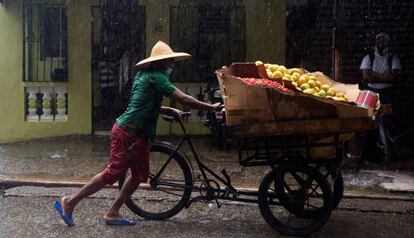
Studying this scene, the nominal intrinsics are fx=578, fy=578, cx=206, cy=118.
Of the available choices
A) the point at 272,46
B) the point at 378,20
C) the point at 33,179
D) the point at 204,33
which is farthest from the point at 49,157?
the point at 378,20

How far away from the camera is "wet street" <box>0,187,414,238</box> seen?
213 inches

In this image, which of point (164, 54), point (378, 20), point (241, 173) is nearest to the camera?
point (164, 54)

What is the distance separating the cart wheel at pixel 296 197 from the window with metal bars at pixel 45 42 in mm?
6187

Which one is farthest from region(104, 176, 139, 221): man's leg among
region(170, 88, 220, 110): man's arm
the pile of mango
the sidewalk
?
the sidewalk

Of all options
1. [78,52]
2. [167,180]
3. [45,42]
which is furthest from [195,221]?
[45,42]

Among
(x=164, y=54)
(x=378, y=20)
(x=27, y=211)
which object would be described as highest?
(x=378, y=20)

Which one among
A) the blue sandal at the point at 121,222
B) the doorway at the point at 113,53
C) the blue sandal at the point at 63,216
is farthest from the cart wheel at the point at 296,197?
the doorway at the point at 113,53

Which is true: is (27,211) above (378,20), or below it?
below

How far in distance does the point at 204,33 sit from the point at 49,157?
142 inches

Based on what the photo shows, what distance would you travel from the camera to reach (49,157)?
8.84 metres

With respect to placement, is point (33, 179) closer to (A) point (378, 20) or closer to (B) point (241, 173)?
(B) point (241, 173)

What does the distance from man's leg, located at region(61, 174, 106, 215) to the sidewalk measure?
5.60ft

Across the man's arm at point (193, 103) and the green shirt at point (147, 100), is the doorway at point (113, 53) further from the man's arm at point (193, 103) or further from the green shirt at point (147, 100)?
the man's arm at point (193, 103)

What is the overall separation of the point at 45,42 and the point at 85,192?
5.80m
